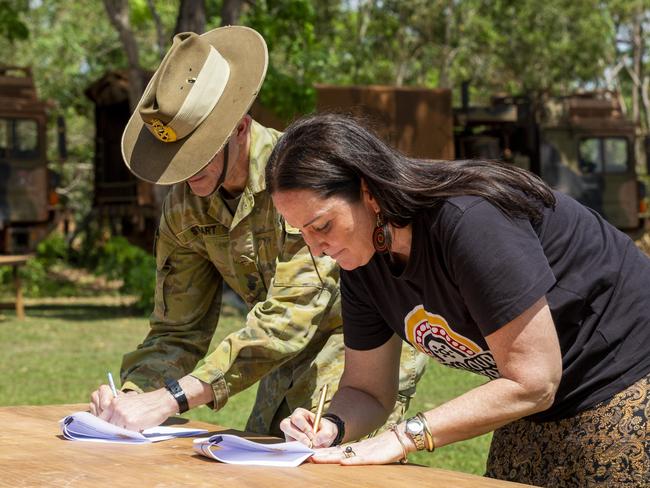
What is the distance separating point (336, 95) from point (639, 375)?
41.5 feet

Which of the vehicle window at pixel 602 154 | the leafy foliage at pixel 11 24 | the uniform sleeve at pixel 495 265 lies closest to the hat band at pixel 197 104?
the uniform sleeve at pixel 495 265

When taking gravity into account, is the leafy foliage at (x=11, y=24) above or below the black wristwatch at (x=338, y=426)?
above

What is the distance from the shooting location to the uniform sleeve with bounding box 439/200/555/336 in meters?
2.16

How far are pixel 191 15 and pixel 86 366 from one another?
521cm

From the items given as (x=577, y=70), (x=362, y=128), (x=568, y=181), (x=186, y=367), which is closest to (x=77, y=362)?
(x=186, y=367)

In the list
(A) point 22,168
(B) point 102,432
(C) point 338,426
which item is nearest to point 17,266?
(A) point 22,168

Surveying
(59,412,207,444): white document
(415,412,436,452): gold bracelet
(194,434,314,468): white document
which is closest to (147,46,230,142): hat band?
(59,412,207,444): white document

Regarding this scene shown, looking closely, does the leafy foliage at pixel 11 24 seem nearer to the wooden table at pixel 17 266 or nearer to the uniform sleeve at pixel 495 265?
the wooden table at pixel 17 266

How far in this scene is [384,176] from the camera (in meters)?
2.29

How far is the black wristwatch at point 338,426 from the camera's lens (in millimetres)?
2641

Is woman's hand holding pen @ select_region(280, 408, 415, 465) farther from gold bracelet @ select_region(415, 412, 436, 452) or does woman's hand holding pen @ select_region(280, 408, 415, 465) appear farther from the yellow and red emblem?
the yellow and red emblem

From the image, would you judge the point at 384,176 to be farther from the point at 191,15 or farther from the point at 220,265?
the point at 191,15

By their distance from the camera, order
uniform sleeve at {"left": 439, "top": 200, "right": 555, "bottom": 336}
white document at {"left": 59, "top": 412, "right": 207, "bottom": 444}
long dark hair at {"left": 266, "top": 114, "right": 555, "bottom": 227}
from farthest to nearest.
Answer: white document at {"left": 59, "top": 412, "right": 207, "bottom": 444} < long dark hair at {"left": 266, "top": 114, "right": 555, "bottom": 227} < uniform sleeve at {"left": 439, "top": 200, "right": 555, "bottom": 336}

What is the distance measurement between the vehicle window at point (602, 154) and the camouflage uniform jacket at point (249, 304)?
13.3 meters
